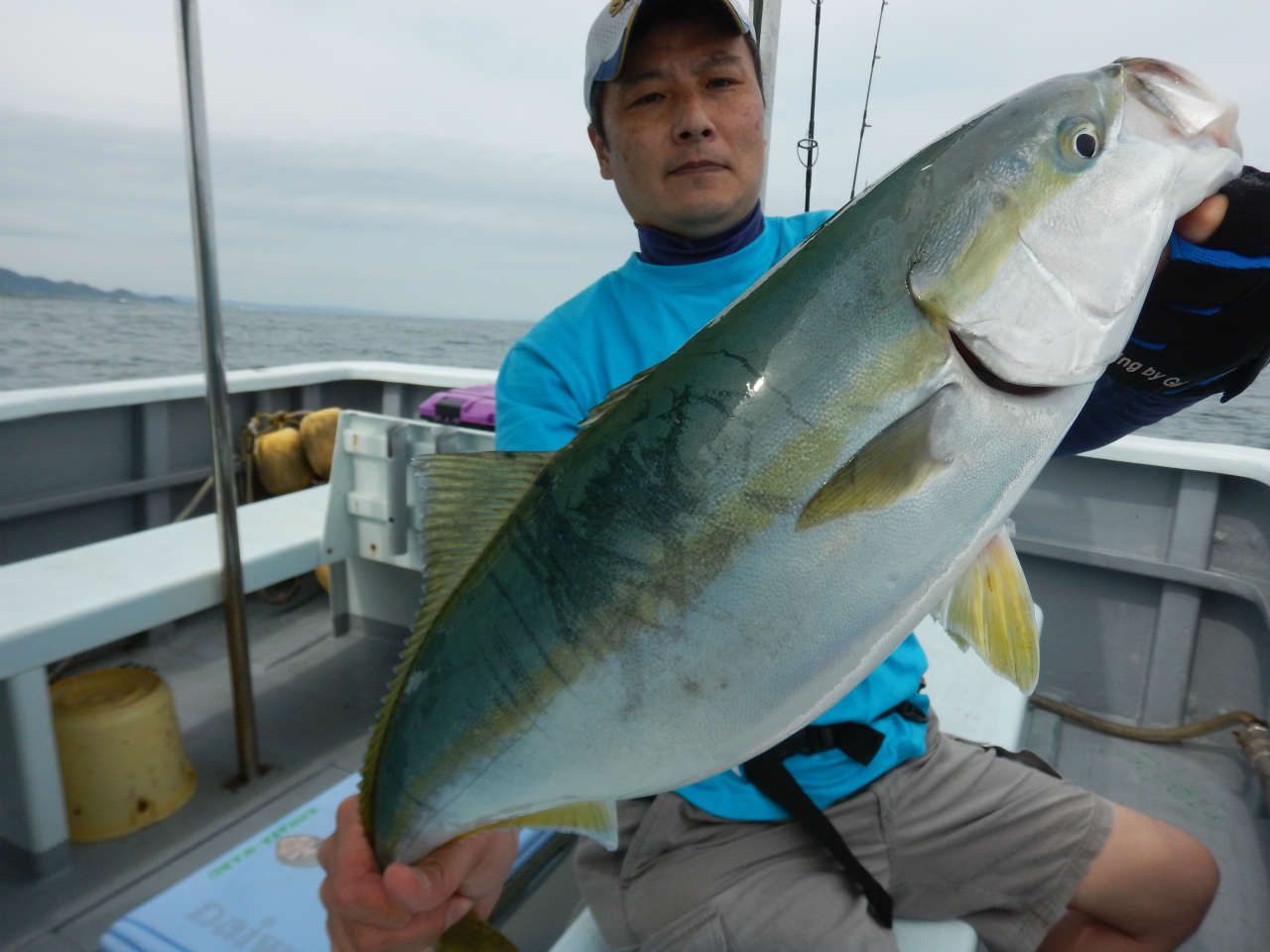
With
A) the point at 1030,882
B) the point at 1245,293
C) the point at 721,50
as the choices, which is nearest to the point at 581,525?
the point at 1245,293

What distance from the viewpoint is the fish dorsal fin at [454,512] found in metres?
1.22

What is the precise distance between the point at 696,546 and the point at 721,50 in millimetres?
1425

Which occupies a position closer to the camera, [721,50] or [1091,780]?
[721,50]

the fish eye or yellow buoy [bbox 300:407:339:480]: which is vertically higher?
the fish eye

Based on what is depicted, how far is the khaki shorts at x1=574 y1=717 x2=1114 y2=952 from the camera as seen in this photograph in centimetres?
178

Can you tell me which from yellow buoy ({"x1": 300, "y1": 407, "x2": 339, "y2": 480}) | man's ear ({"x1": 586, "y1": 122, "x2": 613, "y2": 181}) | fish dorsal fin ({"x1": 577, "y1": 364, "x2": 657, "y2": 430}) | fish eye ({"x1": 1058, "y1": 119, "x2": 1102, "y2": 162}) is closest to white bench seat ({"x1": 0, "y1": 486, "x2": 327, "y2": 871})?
yellow buoy ({"x1": 300, "y1": 407, "x2": 339, "y2": 480})

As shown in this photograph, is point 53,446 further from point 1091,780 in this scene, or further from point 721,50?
point 1091,780

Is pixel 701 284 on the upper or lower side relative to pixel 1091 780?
upper

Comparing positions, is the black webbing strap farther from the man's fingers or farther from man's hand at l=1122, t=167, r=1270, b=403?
the man's fingers

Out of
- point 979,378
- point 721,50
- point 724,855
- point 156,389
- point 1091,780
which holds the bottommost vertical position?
point 1091,780

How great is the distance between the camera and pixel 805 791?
1.86 m

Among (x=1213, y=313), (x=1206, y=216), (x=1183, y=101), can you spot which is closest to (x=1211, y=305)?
(x=1213, y=313)

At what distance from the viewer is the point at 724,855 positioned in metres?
1.84

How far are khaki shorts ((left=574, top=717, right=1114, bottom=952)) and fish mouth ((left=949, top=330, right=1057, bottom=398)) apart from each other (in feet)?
4.07
